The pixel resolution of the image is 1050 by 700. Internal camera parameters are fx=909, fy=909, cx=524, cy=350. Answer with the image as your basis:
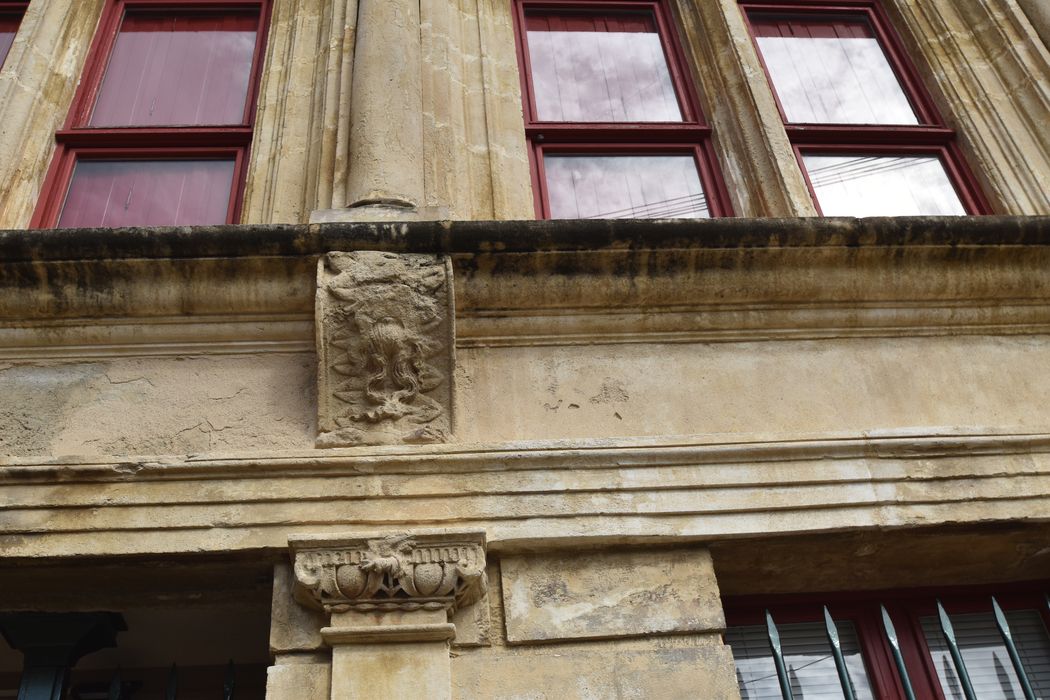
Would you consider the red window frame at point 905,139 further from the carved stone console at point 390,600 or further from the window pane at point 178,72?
the window pane at point 178,72

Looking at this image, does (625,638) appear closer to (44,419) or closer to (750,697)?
(750,697)

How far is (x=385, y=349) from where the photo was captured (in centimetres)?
320

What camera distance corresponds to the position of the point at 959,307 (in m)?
3.68

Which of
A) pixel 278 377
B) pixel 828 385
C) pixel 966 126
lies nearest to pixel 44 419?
pixel 278 377

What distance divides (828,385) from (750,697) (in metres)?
1.17

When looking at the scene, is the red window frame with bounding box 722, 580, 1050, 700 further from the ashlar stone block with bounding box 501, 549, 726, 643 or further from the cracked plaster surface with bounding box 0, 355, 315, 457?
the cracked plaster surface with bounding box 0, 355, 315, 457

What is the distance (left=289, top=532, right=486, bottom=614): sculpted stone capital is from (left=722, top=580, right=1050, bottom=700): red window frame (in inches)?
41.8

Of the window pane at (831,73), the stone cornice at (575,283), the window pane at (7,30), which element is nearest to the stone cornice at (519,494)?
the stone cornice at (575,283)

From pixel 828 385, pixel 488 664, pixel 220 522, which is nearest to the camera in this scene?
pixel 488 664

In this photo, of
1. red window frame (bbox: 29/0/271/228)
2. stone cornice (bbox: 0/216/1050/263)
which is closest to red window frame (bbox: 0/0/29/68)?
red window frame (bbox: 29/0/271/228)

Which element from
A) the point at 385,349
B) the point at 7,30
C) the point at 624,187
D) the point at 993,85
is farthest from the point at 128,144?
the point at 993,85

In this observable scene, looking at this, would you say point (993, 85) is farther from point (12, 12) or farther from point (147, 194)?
point (12, 12)

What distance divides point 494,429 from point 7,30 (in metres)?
4.08

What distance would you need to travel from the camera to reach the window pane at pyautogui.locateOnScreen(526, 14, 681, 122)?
4.95m
